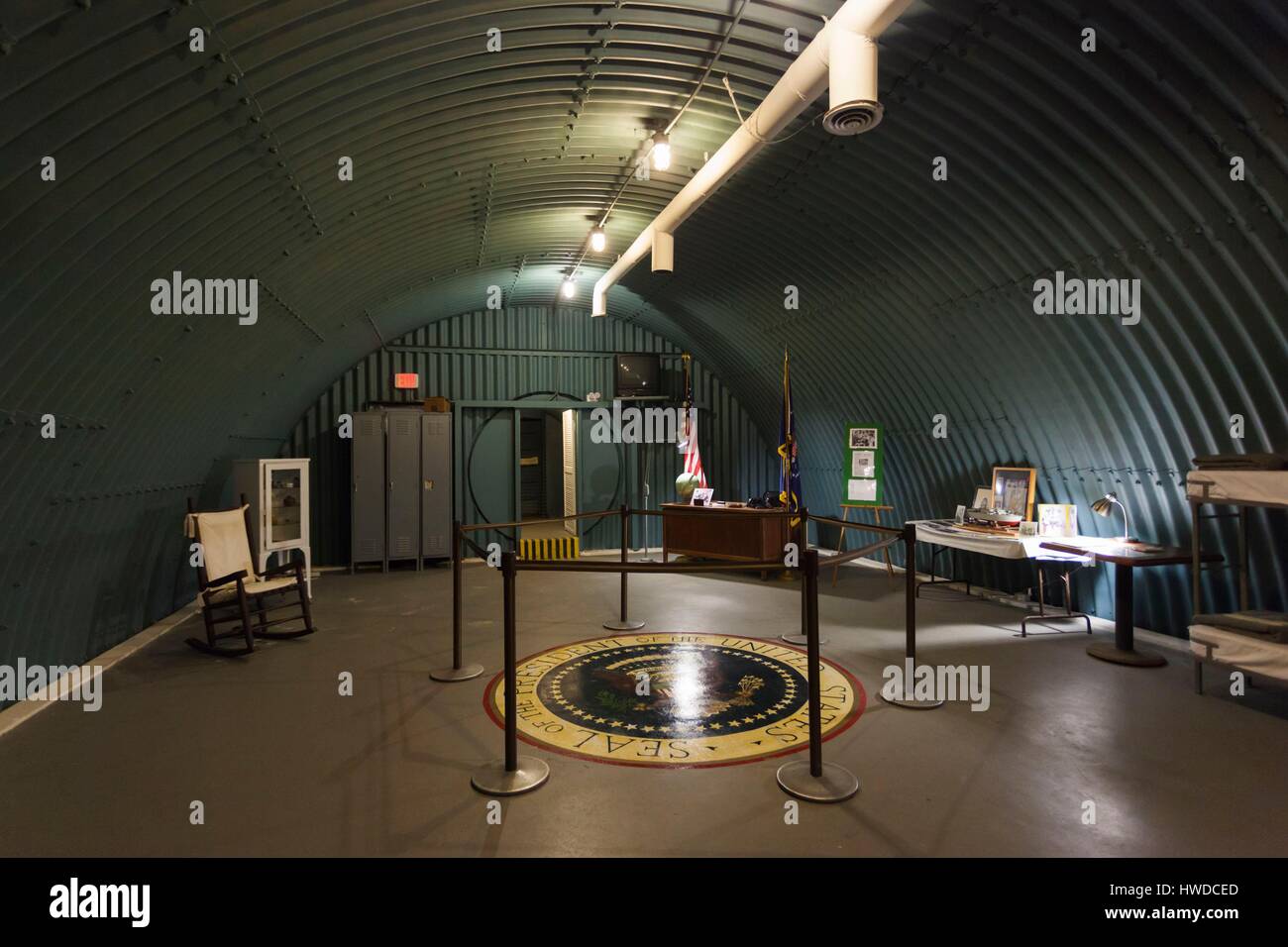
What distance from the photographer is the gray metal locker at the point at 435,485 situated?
10227 mm

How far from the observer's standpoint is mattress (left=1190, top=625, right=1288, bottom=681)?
13.0 feet

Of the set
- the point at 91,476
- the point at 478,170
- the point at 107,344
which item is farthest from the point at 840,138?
the point at 91,476

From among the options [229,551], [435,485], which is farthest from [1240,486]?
[435,485]

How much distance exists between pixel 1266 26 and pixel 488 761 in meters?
5.41

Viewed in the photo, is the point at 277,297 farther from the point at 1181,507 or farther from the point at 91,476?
the point at 1181,507

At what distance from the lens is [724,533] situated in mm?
9164

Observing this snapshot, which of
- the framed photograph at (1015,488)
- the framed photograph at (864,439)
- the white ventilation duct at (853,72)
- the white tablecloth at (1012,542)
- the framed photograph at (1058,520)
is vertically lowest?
the white tablecloth at (1012,542)

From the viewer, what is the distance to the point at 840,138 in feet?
17.9

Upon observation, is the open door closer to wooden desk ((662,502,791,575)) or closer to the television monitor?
the television monitor

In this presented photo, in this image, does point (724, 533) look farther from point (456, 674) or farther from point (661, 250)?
point (456, 674)

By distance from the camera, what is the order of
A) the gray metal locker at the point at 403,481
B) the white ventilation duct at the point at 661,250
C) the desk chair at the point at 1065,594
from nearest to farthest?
the desk chair at the point at 1065,594 → the white ventilation duct at the point at 661,250 → the gray metal locker at the point at 403,481

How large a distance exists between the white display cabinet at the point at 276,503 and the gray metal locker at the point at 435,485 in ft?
6.09

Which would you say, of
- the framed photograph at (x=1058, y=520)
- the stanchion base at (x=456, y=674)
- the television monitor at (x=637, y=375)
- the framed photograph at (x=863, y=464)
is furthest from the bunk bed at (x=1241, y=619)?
the television monitor at (x=637, y=375)

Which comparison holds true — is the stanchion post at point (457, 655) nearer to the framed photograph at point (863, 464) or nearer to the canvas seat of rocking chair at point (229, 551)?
the canvas seat of rocking chair at point (229, 551)
